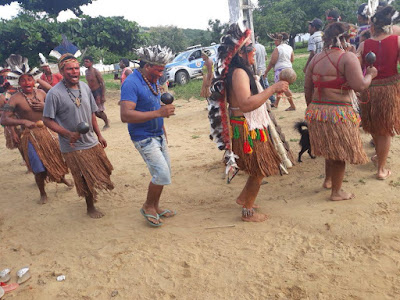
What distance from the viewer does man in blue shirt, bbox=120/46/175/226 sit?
3.29m

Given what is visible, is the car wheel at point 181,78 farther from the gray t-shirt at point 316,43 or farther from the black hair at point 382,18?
the black hair at point 382,18

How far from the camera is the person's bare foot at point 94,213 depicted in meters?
4.18

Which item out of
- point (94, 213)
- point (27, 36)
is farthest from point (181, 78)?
point (94, 213)

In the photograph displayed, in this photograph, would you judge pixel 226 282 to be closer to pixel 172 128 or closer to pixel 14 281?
pixel 14 281

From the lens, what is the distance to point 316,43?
6.94m

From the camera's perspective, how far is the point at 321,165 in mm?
4926

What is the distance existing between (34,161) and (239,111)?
9.28 feet

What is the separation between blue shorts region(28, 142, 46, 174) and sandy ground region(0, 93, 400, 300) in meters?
0.53

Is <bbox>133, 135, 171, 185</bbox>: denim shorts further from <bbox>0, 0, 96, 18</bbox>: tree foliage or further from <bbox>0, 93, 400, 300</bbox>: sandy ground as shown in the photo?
<bbox>0, 0, 96, 18</bbox>: tree foliage

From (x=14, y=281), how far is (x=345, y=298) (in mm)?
2662

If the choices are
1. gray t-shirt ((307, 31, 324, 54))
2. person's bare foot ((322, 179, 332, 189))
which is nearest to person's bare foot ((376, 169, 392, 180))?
person's bare foot ((322, 179, 332, 189))

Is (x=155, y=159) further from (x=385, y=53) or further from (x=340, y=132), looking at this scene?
(x=385, y=53)

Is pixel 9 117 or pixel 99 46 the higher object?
pixel 99 46

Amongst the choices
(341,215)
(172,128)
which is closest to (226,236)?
(341,215)
